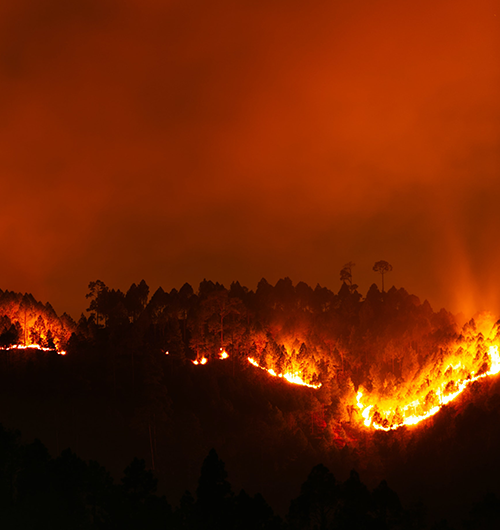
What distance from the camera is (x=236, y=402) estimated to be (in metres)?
97.6

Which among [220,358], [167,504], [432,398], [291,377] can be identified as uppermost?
[220,358]

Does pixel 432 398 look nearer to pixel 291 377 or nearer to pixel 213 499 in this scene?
pixel 291 377

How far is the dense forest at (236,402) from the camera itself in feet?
257

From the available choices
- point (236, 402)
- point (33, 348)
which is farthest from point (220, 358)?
point (33, 348)

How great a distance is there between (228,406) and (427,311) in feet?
178

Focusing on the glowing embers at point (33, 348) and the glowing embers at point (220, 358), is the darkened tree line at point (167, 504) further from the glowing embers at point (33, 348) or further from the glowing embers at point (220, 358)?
the glowing embers at point (220, 358)

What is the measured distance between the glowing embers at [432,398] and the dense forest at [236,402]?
56.8 inches

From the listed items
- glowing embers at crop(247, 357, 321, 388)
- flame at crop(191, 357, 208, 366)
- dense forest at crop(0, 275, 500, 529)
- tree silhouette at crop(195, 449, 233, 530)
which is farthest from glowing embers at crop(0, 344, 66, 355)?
tree silhouette at crop(195, 449, 233, 530)

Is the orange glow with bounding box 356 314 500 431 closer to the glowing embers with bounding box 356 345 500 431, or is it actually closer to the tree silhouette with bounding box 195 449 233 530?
the glowing embers with bounding box 356 345 500 431

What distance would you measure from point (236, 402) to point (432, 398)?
2784 centimetres

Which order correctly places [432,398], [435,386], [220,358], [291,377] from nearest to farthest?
[432,398] → [435,386] → [291,377] → [220,358]

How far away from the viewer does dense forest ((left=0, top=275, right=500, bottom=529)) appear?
78250mm

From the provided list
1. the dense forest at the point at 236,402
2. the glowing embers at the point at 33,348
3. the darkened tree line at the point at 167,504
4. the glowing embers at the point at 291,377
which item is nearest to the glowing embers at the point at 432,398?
the dense forest at the point at 236,402

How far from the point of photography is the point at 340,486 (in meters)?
52.6
